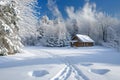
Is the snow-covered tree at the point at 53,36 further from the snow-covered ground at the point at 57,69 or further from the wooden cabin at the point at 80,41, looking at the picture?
the snow-covered ground at the point at 57,69

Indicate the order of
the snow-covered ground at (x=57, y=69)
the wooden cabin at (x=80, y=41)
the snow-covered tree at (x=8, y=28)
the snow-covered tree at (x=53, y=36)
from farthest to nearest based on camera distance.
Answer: the wooden cabin at (x=80, y=41) < the snow-covered tree at (x=53, y=36) < the snow-covered tree at (x=8, y=28) < the snow-covered ground at (x=57, y=69)

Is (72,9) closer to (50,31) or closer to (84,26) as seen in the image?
(84,26)

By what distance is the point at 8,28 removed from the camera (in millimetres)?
16406

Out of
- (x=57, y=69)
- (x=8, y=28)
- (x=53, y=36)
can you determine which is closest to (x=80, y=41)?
(x=53, y=36)

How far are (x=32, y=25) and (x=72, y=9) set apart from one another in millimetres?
41574

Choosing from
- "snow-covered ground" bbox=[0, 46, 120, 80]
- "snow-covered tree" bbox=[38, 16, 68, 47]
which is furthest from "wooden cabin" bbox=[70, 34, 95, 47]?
"snow-covered ground" bbox=[0, 46, 120, 80]

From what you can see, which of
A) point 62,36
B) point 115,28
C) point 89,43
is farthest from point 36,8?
point 115,28

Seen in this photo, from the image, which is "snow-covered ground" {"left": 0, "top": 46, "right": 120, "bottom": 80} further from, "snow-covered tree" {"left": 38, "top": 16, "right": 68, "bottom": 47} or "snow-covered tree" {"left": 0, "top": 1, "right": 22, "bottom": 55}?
"snow-covered tree" {"left": 38, "top": 16, "right": 68, "bottom": 47}

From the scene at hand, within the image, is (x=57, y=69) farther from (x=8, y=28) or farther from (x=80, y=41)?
(x=80, y=41)

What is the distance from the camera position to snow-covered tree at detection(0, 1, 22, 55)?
16.3 meters

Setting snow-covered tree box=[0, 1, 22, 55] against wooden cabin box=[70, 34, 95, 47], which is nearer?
snow-covered tree box=[0, 1, 22, 55]

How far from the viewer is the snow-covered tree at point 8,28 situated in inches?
643

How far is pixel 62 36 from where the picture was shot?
53.9m

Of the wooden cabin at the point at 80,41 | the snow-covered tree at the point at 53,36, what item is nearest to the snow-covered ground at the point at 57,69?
the snow-covered tree at the point at 53,36
